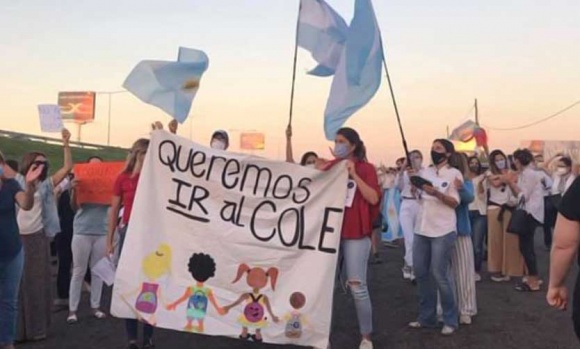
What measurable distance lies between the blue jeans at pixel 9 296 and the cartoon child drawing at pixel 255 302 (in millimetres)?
1755

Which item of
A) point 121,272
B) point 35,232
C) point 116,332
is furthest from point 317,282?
point 35,232

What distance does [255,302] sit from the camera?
5.85m

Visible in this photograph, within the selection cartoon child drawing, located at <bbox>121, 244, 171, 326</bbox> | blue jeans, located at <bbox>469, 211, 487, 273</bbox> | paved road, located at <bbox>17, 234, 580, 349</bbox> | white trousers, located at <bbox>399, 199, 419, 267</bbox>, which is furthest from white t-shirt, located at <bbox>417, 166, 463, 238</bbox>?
blue jeans, located at <bbox>469, 211, 487, 273</bbox>

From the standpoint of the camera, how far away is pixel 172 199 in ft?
20.2

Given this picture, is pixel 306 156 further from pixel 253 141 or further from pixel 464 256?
pixel 253 141

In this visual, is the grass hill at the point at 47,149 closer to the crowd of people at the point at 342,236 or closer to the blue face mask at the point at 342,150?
the crowd of people at the point at 342,236

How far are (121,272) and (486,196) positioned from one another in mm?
6590

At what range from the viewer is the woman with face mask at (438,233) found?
6.63 m

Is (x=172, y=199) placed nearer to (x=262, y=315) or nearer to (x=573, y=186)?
(x=262, y=315)

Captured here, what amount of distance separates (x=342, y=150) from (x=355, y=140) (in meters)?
0.15

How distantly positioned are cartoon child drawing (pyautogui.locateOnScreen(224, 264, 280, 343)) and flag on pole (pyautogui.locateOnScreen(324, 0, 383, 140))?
4.70ft

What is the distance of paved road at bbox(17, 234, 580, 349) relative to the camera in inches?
251

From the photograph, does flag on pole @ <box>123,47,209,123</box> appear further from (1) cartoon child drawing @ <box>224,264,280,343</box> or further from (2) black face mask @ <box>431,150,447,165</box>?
(2) black face mask @ <box>431,150,447,165</box>

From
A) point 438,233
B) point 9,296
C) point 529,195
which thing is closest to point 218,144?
point 438,233
